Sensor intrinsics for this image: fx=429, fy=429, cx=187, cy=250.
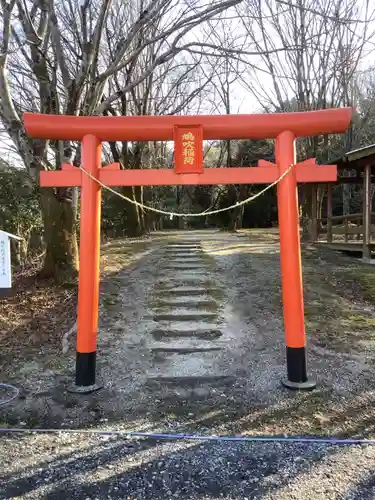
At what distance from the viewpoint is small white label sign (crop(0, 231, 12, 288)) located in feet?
13.5

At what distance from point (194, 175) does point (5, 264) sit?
2106mm

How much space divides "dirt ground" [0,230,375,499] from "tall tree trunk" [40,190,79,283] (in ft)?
1.59

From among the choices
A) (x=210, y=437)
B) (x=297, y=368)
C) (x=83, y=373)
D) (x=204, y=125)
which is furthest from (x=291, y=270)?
(x=83, y=373)

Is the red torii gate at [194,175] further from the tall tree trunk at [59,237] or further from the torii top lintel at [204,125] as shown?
the tall tree trunk at [59,237]

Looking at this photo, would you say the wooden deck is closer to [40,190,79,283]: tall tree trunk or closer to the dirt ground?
the dirt ground

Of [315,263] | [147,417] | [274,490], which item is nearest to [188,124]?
[147,417]

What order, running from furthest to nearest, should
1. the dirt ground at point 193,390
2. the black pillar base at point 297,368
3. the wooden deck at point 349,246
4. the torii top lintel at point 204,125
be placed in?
1. the wooden deck at point 349,246
2. the black pillar base at point 297,368
3. the torii top lintel at point 204,125
4. the dirt ground at point 193,390

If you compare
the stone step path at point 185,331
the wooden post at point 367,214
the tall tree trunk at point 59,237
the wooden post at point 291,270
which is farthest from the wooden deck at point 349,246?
the tall tree trunk at point 59,237

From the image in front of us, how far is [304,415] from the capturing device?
159 inches

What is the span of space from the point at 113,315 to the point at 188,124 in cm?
325

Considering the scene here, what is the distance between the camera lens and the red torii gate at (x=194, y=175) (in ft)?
14.9

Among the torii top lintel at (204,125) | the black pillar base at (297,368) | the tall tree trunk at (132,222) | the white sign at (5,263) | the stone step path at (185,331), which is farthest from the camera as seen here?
the tall tree trunk at (132,222)

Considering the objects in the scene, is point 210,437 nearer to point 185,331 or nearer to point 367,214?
point 185,331

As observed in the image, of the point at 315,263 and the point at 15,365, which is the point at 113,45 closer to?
the point at 315,263
